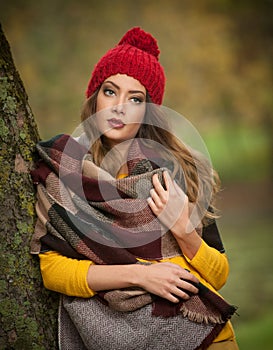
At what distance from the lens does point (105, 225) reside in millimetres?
1773

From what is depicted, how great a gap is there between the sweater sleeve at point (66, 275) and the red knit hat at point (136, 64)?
0.73m

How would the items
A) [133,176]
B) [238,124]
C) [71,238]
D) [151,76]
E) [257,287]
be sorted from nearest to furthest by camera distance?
[71,238] < [133,176] < [151,76] < [257,287] < [238,124]

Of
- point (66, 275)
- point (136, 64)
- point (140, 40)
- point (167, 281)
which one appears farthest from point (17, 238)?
point (140, 40)

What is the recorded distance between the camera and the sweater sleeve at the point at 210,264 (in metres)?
1.84

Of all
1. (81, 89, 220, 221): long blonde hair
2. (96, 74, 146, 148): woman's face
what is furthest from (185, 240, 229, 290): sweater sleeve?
(96, 74, 146, 148): woman's face

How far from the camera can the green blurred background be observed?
9.97 metres

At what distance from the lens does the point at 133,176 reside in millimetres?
1848

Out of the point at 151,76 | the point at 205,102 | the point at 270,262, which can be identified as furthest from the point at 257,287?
the point at 205,102

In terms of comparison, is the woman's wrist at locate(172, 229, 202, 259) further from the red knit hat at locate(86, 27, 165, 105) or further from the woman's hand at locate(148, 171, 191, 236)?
the red knit hat at locate(86, 27, 165, 105)

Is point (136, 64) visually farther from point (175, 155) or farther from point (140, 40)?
point (175, 155)

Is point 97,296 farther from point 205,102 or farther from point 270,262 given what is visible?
point 205,102

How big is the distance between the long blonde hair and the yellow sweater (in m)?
0.17

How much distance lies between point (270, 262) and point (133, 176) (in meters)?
6.19

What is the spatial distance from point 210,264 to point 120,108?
2.14 ft
